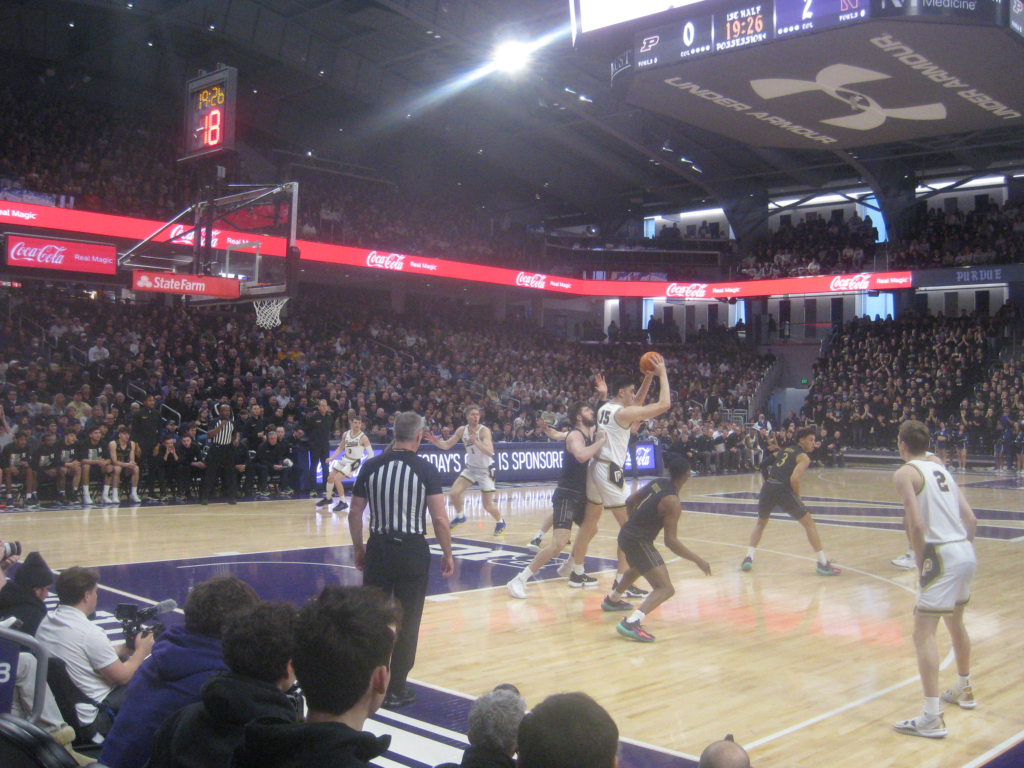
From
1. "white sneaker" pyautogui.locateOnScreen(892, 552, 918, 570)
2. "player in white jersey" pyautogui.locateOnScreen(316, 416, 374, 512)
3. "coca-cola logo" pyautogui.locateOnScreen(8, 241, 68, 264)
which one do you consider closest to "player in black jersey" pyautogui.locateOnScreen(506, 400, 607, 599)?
"white sneaker" pyautogui.locateOnScreen(892, 552, 918, 570)

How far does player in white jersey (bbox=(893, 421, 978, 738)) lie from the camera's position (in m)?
4.80

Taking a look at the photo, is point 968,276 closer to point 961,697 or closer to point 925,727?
point 961,697

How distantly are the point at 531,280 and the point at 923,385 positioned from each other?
14866mm

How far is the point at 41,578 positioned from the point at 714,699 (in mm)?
3923

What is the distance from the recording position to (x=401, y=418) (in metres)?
5.30

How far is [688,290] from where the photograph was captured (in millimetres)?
37938

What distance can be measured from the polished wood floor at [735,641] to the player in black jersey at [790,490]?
0.84 feet

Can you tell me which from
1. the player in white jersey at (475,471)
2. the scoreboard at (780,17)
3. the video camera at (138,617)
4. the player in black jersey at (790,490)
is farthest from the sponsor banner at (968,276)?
the video camera at (138,617)

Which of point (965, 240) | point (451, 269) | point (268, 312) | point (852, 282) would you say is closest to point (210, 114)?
point (268, 312)

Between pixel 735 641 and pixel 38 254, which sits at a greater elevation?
pixel 38 254

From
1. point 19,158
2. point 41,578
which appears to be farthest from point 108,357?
point 41,578

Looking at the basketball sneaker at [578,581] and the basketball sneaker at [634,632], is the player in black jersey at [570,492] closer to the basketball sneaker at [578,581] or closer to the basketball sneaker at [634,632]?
the basketball sneaker at [578,581]

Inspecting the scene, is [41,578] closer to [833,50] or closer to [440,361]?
[833,50]

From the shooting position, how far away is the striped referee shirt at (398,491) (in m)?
5.16
